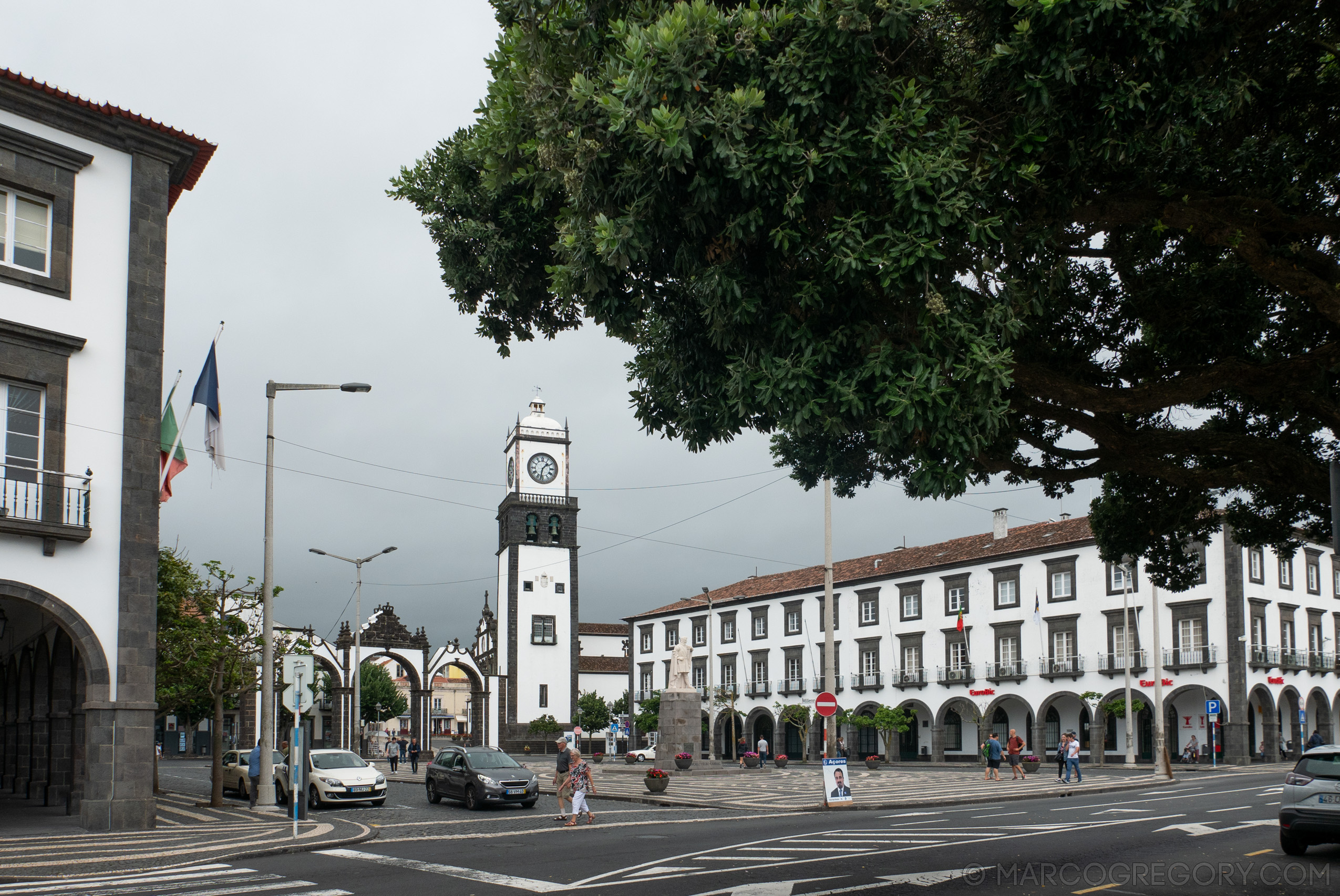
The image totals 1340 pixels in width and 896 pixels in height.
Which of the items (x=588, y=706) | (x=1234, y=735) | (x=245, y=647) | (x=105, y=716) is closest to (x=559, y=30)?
(x=105, y=716)

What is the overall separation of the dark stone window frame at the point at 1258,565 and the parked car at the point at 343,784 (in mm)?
40746

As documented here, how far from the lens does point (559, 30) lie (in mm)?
10062

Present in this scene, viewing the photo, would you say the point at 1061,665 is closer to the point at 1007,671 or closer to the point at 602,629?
the point at 1007,671

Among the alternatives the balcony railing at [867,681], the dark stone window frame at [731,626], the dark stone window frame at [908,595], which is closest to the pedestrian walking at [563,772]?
the dark stone window frame at [908,595]

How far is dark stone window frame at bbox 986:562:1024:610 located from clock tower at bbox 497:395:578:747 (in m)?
33.9

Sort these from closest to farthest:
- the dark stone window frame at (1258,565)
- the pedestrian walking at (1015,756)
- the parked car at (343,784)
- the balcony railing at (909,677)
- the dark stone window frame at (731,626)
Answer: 1. the parked car at (343,784)
2. the pedestrian walking at (1015,756)
3. the dark stone window frame at (1258,565)
4. the balcony railing at (909,677)
5. the dark stone window frame at (731,626)

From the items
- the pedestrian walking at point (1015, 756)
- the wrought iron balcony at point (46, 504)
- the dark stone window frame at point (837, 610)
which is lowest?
the pedestrian walking at point (1015, 756)

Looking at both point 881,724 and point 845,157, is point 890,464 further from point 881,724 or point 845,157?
point 881,724

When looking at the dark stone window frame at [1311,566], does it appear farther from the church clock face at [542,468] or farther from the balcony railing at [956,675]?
the church clock face at [542,468]

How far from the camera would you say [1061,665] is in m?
55.8

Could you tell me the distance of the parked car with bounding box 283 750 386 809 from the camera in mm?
27766

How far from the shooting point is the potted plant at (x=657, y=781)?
29.4 m

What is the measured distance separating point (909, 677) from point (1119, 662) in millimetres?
12857

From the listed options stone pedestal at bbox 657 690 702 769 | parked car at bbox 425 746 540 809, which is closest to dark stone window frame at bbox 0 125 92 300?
parked car at bbox 425 746 540 809
